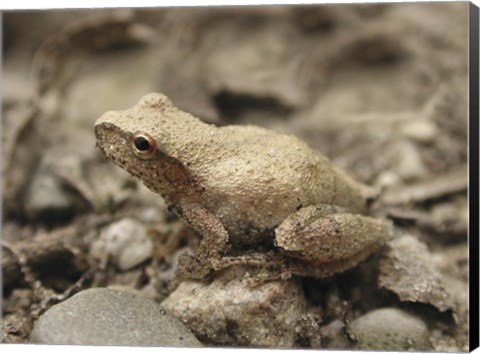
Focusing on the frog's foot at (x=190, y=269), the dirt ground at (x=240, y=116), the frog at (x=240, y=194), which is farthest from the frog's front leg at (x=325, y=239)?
the frog's foot at (x=190, y=269)

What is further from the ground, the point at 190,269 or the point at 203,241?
the point at 203,241

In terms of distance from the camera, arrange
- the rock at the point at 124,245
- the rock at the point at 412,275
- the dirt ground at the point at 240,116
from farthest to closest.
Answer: the rock at the point at 124,245, the dirt ground at the point at 240,116, the rock at the point at 412,275

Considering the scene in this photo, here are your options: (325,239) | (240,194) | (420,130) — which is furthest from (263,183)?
(420,130)

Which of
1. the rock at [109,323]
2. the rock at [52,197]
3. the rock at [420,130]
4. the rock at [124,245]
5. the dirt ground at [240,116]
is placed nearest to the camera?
the rock at [109,323]

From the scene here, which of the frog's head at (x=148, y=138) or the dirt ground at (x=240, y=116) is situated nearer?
the frog's head at (x=148, y=138)

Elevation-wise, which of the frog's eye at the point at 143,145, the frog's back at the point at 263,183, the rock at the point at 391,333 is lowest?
the rock at the point at 391,333

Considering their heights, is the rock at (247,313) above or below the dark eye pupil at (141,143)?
below

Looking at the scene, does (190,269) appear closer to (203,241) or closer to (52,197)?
(203,241)

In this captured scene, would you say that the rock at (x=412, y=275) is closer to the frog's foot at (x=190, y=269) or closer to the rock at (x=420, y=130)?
the frog's foot at (x=190, y=269)
